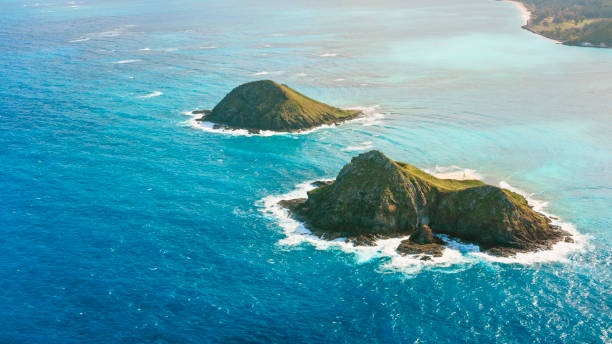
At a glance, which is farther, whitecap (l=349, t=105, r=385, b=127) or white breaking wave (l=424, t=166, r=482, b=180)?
whitecap (l=349, t=105, r=385, b=127)

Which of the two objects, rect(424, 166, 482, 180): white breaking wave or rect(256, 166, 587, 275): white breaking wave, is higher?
rect(424, 166, 482, 180): white breaking wave

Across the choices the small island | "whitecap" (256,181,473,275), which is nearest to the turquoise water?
"whitecap" (256,181,473,275)

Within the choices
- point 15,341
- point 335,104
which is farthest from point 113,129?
point 15,341

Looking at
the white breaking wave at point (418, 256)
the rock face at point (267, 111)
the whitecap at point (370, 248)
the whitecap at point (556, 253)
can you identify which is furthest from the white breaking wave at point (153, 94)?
the whitecap at point (556, 253)

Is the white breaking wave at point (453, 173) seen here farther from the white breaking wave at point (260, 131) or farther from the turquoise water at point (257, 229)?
the white breaking wave at point (260, 131)

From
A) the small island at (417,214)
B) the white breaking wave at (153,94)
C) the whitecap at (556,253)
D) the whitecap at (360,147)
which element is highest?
the white breaking wave at (153,94)

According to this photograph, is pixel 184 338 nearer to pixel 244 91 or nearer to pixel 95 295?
pixel 95 295

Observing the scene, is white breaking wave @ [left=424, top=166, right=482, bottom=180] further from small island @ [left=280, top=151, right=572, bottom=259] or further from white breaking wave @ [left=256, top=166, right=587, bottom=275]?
white breaking wave @ [left=256, top=166, right=587, bottom=275]

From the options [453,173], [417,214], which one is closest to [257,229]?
[417,214]
